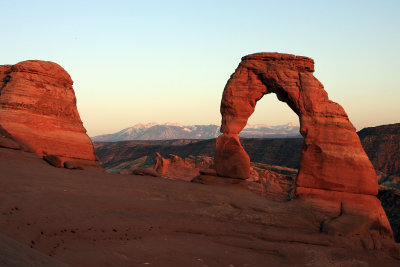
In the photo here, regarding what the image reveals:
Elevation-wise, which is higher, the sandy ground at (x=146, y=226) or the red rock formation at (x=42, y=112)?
the red rock formation at (x=42, y=112)

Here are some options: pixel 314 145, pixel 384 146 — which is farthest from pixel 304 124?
pixel 384 146

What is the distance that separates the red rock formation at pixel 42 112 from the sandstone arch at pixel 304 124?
7.81 meters

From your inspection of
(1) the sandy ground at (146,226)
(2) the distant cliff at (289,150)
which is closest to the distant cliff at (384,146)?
(2) the distant cliff at (289,150)

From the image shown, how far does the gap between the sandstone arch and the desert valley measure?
1.7 inches

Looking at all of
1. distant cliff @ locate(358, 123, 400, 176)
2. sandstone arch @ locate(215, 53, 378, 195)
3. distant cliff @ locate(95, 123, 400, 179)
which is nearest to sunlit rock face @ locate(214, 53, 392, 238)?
sandstone arch @ locate(215, 53, 378, 195)

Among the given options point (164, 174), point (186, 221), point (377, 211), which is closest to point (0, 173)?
point (186, 221)

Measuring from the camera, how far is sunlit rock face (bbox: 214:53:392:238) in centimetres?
1298

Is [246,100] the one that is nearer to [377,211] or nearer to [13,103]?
[377,211]

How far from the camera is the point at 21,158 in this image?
47.4 ft

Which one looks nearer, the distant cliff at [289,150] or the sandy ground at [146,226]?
the sandy ground at [146,226]

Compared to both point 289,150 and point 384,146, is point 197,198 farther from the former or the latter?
point 289,150

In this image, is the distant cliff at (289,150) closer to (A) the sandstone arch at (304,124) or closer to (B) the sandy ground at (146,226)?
(A) the sandstone arch at (304,124)

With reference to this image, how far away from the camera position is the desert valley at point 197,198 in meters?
7.51

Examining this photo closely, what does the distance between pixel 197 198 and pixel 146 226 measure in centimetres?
393
